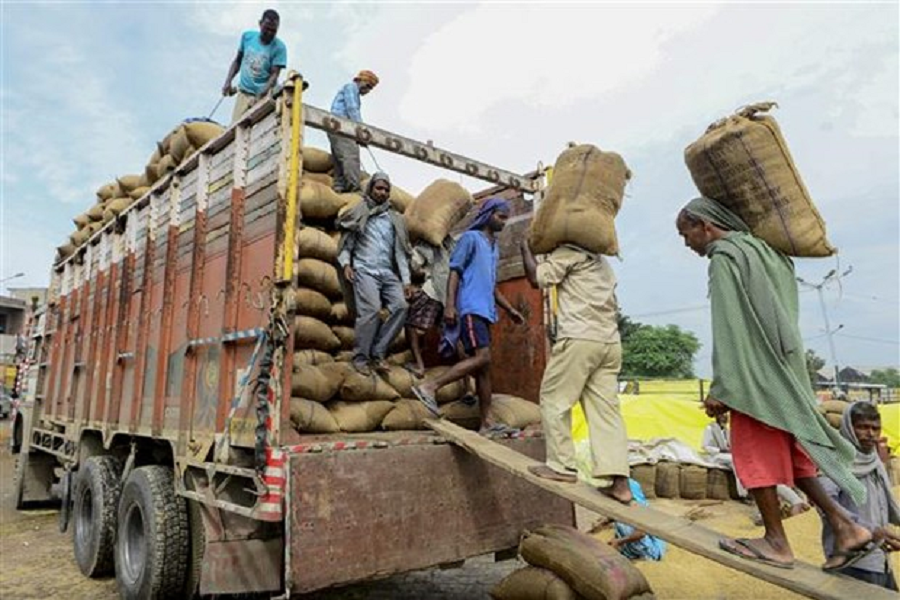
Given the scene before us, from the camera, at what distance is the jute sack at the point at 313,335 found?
381 centimetres

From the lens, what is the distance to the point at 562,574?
306 centimetres

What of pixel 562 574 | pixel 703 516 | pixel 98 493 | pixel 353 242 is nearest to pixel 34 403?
pixel 98 493

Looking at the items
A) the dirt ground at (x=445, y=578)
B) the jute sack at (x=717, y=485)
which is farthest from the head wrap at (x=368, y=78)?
the jute sack at (x=717, y=485)

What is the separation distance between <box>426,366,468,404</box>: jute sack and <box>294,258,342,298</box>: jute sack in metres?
0.79

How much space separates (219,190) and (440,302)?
1.51m

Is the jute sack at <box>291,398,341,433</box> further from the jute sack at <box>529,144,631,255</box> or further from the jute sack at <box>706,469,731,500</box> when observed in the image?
the jute sack at <box>706,469,731,500</box>

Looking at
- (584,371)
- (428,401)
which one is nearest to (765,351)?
(584,371)

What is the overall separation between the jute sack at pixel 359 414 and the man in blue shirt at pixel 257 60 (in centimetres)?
325

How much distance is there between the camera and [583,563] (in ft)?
9.83

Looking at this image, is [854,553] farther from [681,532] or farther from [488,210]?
[488,210]

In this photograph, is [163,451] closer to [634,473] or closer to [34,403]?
[34,403]

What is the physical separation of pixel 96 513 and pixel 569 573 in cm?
350

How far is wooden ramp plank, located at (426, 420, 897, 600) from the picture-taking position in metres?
2.11

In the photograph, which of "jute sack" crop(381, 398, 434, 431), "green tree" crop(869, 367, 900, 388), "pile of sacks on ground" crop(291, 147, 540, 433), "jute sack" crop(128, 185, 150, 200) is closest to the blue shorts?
"pile of sacks on ground" crop(291, 147, 540, 433)
